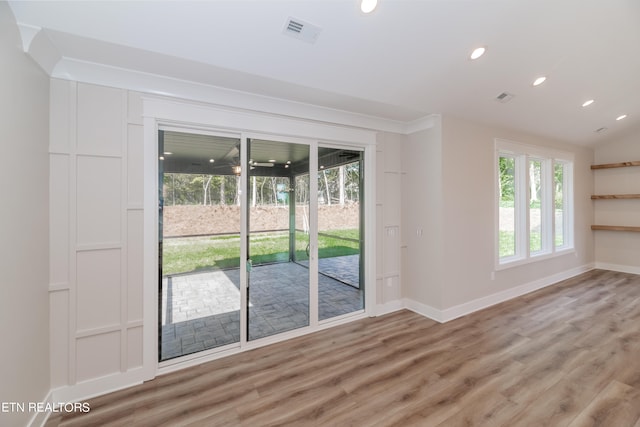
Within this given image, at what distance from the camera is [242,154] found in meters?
2.86

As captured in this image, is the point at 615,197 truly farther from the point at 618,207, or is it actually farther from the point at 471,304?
the point at 471,304

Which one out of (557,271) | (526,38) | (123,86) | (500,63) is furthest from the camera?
(557,271)

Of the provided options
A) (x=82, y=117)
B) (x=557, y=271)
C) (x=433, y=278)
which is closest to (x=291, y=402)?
(x=433, y=278)

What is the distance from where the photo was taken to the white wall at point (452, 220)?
3520 mm

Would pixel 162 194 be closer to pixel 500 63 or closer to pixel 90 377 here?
pixel 90 377

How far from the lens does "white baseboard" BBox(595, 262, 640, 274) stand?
5634 mm

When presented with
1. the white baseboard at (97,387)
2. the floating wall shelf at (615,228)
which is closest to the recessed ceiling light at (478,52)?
the white baseboard at (97,387)

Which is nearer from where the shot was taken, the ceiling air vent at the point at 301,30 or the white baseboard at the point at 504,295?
the ceiling air vent at the point at 301,30

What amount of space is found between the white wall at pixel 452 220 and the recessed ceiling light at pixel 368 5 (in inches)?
79.6

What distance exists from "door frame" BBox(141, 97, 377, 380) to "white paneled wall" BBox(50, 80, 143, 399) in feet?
0.24

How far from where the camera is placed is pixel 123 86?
225 centimetres

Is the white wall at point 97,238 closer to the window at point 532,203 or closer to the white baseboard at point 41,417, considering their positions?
the white baseboard at point 41,417

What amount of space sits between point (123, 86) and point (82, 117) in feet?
1.32

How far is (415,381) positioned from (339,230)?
1.90 m
